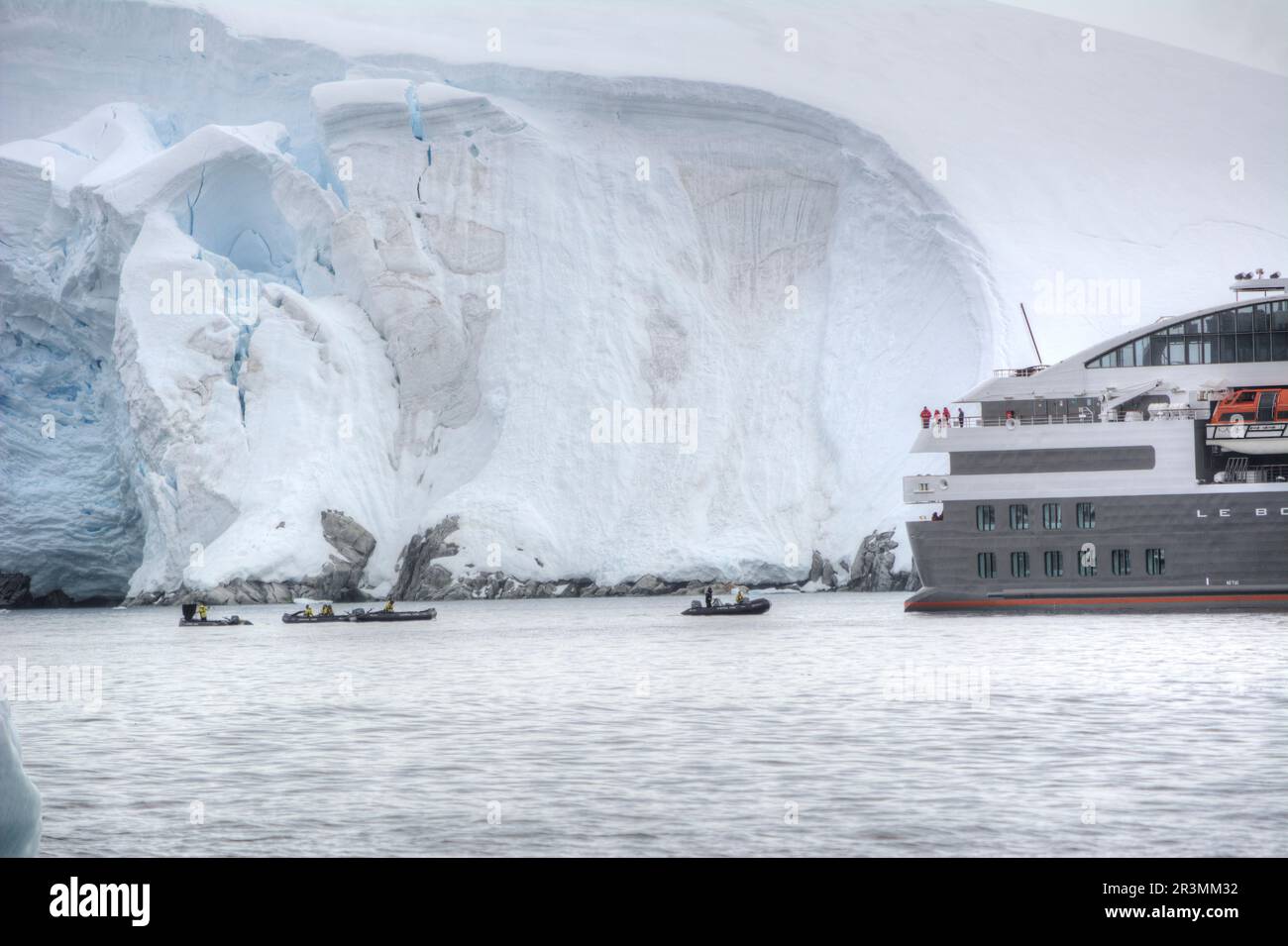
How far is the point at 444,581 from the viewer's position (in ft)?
186

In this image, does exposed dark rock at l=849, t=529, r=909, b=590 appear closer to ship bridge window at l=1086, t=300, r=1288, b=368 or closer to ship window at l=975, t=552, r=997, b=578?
ship window at l=975, t=552, r=997, b=578

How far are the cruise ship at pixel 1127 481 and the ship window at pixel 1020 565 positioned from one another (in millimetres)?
33

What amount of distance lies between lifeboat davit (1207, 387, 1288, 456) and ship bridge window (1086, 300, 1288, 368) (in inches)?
83.4

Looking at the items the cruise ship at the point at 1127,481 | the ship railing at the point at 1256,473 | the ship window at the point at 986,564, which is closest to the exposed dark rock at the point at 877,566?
the cruise ship at the point at 1127,481

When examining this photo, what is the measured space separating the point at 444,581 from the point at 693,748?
4030cm

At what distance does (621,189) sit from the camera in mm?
64750

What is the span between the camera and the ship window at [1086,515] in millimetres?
38031

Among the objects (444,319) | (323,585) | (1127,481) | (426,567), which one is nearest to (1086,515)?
(1127,481)

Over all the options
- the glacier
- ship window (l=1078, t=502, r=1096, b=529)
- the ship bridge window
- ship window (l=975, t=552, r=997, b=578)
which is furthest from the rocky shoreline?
ship window (l=1078, t=502, r=1096, b=529)

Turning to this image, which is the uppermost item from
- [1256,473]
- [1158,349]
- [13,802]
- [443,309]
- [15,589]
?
[443,309]

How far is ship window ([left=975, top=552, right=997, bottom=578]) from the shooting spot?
39188mm

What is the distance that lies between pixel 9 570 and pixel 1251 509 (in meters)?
42.7

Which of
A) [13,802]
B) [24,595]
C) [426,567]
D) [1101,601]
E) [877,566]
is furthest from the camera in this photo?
[24,595]

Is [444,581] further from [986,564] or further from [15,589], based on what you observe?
[986,564]
